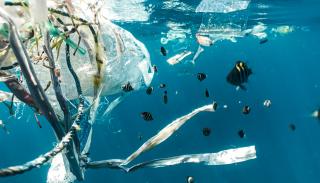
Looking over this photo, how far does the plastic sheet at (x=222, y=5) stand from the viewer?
14.1 m

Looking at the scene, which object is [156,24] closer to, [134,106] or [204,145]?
[204,145]

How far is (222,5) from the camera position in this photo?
14258mm

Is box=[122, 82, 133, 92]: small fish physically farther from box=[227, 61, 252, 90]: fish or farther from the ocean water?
box=[227, 61, 252, 90]: fish

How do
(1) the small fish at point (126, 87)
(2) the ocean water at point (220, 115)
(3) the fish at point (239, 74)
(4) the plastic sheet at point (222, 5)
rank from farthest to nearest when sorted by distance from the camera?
(2) the ocean water at point (220, 115)
(4) the plastic sheet at point (222, 5)
(3) the fish at point (239, 74)
(1) the small fish at point (126, 87)

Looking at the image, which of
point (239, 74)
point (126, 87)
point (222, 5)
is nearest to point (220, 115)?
point (222, 5)

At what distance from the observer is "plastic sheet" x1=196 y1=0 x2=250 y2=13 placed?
46.2ft

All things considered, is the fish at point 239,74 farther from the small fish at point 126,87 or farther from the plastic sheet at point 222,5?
the plastic sheet at point 222,5

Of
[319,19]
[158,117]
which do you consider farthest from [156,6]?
[158,117]

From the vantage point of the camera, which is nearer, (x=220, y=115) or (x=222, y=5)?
(x=222, y=5)

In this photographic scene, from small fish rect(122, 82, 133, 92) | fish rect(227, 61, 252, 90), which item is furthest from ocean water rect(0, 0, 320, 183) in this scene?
fish rect(227, 61, 252, 90)

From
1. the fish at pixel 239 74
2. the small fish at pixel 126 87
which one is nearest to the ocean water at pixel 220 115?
the small fish at pixel 126 87

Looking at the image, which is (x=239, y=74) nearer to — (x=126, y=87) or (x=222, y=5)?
(x=126, y=87)

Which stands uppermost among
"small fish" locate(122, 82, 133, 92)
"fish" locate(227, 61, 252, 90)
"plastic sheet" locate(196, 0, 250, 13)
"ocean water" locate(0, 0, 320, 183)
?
"plastic sheet" locate(196, 0, 250, 13)

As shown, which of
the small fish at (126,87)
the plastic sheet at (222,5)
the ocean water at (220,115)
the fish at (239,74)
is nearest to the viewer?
the small fish at (126,87)
